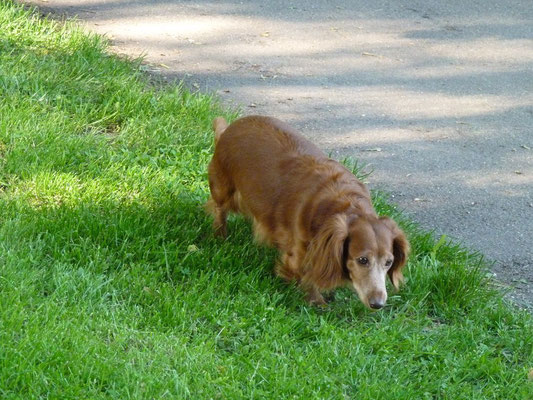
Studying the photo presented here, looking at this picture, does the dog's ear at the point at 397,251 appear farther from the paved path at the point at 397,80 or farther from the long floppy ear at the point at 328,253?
the paved path at the point at 397,80

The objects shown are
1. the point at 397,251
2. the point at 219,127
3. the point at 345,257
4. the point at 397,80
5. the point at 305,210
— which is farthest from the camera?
the point at 397,80

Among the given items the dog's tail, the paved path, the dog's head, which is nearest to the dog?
the dog's head

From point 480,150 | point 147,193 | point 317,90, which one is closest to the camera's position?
point 147,193

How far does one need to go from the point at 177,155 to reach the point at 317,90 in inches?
67.6

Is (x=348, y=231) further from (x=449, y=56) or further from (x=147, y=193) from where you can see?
(x=449, y=56)

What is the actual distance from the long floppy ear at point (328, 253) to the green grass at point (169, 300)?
8.1 inches

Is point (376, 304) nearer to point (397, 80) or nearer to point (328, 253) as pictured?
point (328, 253)

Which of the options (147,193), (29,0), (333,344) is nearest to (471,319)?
(333,344)

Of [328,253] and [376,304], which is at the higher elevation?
[328,253]

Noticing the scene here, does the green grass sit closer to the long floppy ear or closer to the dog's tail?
the long floppy ear

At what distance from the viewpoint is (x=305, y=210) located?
14.5ft

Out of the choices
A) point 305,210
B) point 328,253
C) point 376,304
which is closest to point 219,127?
point 305,210

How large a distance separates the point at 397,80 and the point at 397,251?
3.20 meters

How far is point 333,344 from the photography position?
404 centimetres
